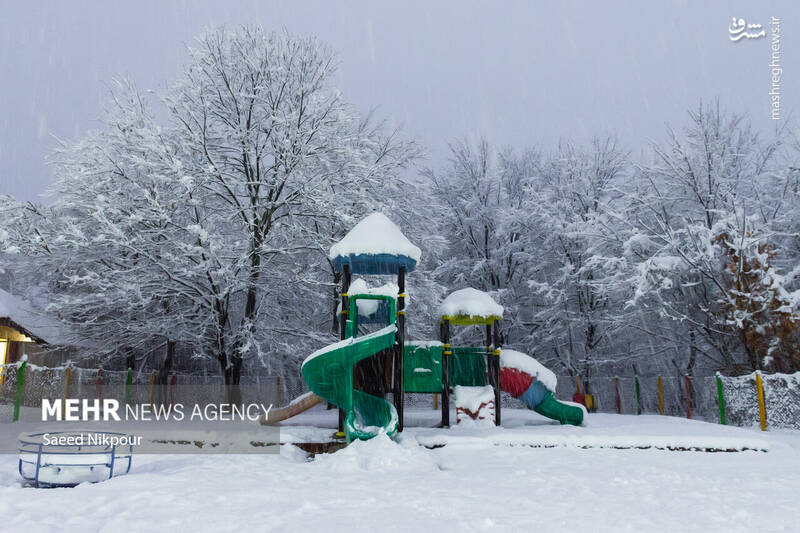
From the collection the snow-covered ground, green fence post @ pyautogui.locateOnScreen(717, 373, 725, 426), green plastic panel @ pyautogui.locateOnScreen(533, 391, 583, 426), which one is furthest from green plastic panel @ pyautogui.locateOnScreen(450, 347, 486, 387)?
green fence post @ pyautogui.locateOnScreen(717, 373, 725, 426)

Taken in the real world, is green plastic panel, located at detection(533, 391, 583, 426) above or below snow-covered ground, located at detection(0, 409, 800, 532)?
above

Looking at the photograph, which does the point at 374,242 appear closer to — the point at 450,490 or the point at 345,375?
the point at 345,375

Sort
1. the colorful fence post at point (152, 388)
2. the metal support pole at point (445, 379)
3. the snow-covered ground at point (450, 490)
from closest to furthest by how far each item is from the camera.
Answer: the snow-covered ground at point (450, 490) < the metal support pole at point (445, 379) < the colorful fence post at point (152, 388)

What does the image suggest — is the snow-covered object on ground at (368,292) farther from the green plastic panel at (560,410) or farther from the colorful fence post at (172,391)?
the colorful fence post at (172,391)

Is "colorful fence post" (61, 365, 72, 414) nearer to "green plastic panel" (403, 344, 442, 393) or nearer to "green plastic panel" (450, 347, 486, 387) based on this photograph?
"green plastic panel" (403, 344, 442, 393)

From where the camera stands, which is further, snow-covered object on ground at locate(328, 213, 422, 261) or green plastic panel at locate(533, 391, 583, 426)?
green plastic panel at locate(533, 391, 583, 426)

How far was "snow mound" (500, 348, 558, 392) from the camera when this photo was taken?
1253 centimetres

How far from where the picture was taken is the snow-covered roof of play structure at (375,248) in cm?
1023

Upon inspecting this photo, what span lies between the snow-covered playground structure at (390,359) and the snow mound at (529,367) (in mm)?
22

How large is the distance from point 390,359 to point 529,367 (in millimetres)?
3467

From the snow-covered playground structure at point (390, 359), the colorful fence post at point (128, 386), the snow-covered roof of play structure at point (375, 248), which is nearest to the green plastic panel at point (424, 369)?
the snow-covered playground structure at point (390, 359)

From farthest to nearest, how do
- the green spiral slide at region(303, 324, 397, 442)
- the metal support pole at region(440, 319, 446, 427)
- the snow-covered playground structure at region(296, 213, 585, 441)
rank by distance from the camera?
the metal support pole at region(440, 319, 446, 427)
the snow-covered playground structure at region(296, 213, 585, 441)
the green spiral slide at region(303, 324, 397, 442)

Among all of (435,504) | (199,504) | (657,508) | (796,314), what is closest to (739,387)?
(796,314)

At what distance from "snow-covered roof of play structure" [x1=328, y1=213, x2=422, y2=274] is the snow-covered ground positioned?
316 cm
